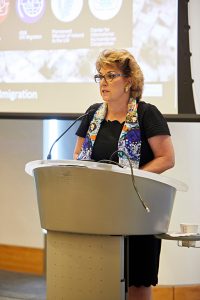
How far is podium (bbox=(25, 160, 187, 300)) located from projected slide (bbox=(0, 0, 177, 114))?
4.88 ft

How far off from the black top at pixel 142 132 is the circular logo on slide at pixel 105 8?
119cm

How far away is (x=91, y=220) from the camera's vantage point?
133 centimetres

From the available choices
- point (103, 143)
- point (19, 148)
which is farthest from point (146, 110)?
point (19, 148)

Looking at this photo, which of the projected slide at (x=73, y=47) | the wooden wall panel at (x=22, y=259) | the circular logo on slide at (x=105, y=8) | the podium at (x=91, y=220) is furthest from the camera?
the wooden wall panel at (x=22, y=259)

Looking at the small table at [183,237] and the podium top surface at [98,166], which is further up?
the podium top surface at [98,166]

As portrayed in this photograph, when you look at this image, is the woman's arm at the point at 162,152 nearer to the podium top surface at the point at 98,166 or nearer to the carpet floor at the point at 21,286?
the podium top surface at the point at 98,166

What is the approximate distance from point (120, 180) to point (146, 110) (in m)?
0.55

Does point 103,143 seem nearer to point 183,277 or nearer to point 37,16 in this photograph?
point 183,277

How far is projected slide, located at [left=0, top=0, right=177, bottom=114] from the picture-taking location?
9.08ft

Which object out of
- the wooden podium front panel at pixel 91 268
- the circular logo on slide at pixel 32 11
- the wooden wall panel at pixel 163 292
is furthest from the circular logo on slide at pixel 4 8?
the wooden podium front panel at pixel 91 268

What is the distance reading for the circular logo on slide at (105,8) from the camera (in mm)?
2871

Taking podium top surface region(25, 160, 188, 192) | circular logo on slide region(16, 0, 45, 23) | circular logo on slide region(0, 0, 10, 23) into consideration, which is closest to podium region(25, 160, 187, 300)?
podium top surface region(25, 160, 188, 192)

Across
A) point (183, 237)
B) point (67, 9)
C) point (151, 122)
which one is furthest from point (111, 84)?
point (67, 9)

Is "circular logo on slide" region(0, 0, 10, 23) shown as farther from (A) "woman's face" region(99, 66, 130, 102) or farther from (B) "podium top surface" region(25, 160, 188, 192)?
(B) "podium top surface" region(25, 160, 188, 192)
